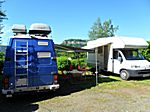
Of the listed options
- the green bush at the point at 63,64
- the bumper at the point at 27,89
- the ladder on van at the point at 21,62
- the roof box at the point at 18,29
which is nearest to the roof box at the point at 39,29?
the roof box at the point at 18,29

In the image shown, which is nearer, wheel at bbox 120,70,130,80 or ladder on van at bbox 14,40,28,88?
ladder on van at bbox 14,40,28,88

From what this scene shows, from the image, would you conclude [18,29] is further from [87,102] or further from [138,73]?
[138,73]

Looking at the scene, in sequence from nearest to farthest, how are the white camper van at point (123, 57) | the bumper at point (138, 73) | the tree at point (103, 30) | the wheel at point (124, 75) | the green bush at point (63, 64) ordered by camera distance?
the bumper at point (138, 73) < the white camper van at point (123, 57) < the wheel at point (124, 75) < the green bush at point (63, 64) < the tree at point (103, 30)

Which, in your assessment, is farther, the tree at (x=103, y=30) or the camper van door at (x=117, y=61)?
the tree at (x=103, y=30)

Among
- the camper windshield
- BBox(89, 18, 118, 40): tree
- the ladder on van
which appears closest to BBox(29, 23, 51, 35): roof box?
the ladder on van

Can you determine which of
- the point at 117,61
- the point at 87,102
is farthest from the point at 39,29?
the point at 117,61

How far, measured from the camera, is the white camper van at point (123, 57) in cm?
1441

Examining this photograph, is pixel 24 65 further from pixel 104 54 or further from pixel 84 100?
pixel 104 54

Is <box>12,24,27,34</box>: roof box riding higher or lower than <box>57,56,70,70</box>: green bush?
higher

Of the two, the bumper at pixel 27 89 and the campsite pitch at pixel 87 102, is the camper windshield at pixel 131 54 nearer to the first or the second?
the campsite pitch at pixel 87 102

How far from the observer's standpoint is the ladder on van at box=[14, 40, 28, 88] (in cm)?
856

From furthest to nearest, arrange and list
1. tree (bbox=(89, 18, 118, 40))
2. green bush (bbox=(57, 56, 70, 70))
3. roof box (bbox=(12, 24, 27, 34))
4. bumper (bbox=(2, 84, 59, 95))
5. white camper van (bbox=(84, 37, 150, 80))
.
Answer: tree (bbox=(89, 18, 118, 40))
green bush (bbox=(57, 56, 70, 70))
white camper van (bbox=(84, 37, 150, 80))
roof box (bbox=(12, 24, 27, 34))
bumper (bbox=(2, 84, 59, 95))

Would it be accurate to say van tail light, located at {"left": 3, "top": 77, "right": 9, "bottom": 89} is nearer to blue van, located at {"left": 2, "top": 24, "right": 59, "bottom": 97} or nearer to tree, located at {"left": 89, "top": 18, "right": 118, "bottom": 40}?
blue van, located at {"left": 2, "top": 24, "right": 59, "bottom": 97}

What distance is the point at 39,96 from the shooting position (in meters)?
9.92
